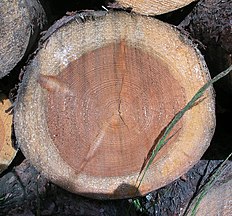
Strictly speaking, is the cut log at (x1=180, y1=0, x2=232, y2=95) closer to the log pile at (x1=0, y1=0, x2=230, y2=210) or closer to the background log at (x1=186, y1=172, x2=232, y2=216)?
the log pile at (x1=0, y1=0, x2=230, y2=210)

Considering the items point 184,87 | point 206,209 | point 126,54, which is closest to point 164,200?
point 206,209

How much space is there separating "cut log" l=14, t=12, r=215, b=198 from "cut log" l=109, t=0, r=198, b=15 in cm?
13

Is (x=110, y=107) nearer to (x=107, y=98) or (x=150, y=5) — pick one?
(x=107, y=98)

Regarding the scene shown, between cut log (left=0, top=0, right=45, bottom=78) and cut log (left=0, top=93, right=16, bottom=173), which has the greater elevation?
cut log (left=0, top=0, right=45, bottom=78)

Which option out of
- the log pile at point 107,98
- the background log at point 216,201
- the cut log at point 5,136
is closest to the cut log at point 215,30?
the log pile at point 107,98

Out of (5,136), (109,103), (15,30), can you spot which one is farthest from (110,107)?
(5,136)

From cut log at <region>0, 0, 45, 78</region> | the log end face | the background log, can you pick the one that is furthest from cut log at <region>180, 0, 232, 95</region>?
cut log at <region>0, 0, 45, 78</region>

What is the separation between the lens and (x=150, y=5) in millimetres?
2084

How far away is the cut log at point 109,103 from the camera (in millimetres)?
1912

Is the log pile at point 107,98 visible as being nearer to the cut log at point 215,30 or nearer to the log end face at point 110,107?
the log end face at point 110,107

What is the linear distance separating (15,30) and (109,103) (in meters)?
0.45

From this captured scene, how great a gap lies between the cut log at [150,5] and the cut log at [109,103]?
0.43ft

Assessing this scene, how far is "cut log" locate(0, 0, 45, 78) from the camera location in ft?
6.02

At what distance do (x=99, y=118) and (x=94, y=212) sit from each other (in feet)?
1.33
